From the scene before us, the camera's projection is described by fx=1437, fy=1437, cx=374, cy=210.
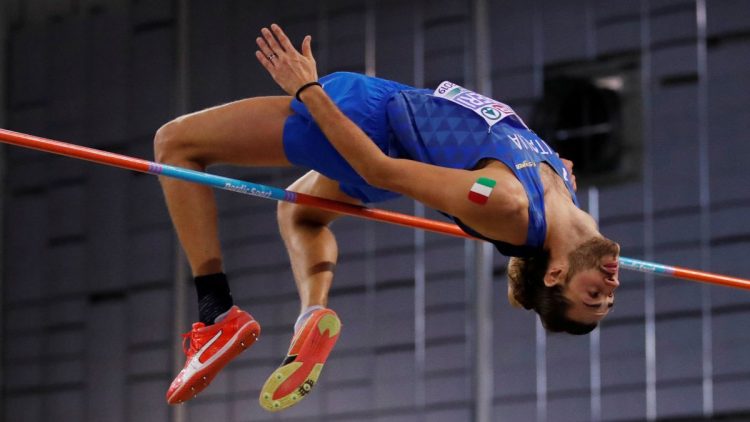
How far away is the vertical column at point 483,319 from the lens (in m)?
7.25

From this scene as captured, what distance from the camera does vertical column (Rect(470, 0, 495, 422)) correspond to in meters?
7.25

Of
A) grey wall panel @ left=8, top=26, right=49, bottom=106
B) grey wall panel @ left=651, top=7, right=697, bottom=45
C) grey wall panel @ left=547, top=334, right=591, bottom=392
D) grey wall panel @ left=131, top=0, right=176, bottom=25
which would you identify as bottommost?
grey wall panel @ left=547, top=334, right=591, bottom=392

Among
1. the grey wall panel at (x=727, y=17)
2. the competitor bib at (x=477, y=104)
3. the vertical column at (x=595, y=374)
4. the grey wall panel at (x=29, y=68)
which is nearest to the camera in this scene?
the competitor bib at (x=477, y=104)

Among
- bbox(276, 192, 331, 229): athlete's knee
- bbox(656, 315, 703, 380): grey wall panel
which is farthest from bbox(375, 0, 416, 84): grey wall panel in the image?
bbox(276, 192, 331, 229): athlete's knee

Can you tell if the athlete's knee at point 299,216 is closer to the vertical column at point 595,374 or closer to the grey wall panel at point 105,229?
the vertical column at point 595,374

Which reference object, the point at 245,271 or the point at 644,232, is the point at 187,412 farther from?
the point at 644,232

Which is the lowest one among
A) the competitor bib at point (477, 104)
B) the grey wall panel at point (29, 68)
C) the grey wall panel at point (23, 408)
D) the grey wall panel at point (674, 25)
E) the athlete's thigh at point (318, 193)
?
the grey wall panel at point (23, 408)

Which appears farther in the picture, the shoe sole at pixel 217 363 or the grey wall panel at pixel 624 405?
the grey wall panel at pixel 624 405

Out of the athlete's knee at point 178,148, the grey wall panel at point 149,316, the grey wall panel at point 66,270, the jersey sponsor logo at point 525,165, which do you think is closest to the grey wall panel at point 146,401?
the grey wall panel at point 149,316

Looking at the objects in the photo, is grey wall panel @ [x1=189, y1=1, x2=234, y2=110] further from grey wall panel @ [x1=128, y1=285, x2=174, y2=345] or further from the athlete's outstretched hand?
the athlete's outstretched hand

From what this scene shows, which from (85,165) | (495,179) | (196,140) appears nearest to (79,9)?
(85,165)

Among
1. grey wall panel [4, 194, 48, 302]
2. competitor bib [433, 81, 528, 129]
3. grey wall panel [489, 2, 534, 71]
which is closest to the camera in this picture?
competitor bib [433, 81, 528, 129]

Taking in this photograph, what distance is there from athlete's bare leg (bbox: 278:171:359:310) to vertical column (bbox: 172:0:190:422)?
12.3 ft

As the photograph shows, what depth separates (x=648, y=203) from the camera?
6.90m
